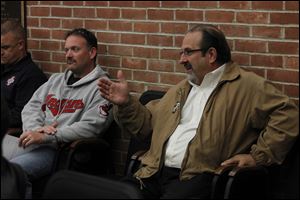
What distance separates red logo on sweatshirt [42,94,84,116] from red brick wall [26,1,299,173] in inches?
17.8

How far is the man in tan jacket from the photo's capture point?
4.01 metres

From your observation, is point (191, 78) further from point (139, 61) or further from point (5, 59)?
point (5, 59)

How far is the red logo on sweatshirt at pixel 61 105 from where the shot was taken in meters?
4.89

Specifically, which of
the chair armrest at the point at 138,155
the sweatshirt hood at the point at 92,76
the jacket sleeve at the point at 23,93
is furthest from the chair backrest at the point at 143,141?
the jacket sleeve at the point at 23,93

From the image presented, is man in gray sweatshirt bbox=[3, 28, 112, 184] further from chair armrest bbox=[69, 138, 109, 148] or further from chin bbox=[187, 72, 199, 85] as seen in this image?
chin bbox=[187, 72, 199, 85]

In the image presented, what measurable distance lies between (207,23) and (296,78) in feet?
2.38

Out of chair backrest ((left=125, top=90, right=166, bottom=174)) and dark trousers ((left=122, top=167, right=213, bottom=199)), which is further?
chair backrest ((left=125, top=90, right=166, bottom=174))

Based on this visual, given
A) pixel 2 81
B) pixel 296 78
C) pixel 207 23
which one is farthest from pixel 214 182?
pixel 2 81

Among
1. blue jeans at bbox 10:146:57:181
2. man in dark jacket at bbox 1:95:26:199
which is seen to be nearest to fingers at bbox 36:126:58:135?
blue jeans at bbox 10:146:57:181

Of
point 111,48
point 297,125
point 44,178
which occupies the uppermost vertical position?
point 111,48

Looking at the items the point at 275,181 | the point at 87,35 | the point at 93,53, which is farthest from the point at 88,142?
the point at 275,181

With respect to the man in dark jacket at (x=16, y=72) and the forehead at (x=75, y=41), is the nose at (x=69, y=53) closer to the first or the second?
the forehead at (x=75, y=41)

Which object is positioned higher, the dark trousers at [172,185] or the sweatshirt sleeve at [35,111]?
the sweatshirt sleeve at [35,111]

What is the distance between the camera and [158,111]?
4.49 meters
